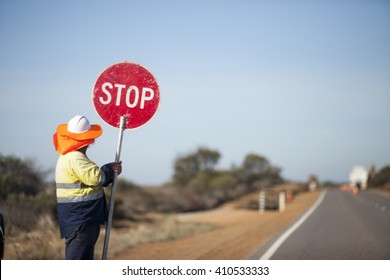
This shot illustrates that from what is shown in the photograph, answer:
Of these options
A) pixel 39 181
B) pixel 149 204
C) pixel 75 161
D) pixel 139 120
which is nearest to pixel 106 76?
pixel 139 120

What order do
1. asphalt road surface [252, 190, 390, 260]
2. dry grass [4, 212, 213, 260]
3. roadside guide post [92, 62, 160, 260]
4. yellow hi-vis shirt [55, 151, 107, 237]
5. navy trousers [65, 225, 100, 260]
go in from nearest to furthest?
yellow hi-vis shirt [55, 151, 107, 237] → navy trousers [65, 225, 100, 260] → roadside guide post [92, 62, 160, 260] → dry grass [4, 212, 213, 260] → asphalt road surface [252, 190, 390, 260]

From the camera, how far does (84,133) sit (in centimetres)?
479

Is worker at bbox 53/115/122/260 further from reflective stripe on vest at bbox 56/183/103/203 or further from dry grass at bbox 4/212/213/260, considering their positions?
dry grass at bbox 4/212/213/260

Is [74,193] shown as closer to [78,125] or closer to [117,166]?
[117,166]

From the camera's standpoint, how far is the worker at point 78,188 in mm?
4676

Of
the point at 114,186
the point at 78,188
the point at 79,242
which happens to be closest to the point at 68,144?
the point at 78,188

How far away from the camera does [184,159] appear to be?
65938 millimetres

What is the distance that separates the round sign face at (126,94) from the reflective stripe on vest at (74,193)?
80cm

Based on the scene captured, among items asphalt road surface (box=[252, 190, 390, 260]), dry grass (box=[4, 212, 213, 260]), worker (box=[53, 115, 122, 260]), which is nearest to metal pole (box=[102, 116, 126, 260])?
worker (box=[53, 115, 122, 260])

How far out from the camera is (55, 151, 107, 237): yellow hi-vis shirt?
15.2 ft

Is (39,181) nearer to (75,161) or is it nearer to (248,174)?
(75,161)

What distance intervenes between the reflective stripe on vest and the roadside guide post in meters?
0.35

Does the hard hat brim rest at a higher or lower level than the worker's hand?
higher
